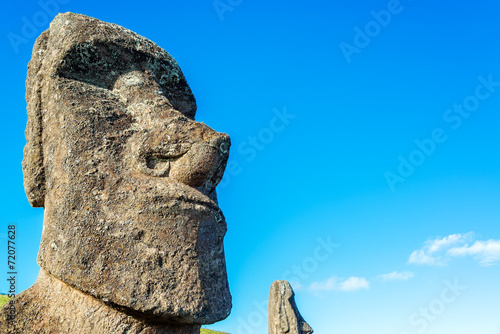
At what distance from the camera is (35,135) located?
3.97 metres

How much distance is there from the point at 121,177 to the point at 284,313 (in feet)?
33.3

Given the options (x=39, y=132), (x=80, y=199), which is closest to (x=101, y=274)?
(x=80, y=199)

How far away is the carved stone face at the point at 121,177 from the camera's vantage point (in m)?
3.26

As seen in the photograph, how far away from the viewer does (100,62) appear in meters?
4.05

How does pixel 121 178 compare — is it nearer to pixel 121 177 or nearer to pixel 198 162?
pixel 121 177

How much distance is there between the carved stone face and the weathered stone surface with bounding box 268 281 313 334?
369 inches

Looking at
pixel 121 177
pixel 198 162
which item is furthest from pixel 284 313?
pixel 121 177

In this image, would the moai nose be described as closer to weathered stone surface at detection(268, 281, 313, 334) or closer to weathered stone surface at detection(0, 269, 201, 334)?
weathered stone surface at detection(0, 269, 201, 334)

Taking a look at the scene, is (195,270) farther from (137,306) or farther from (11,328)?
(11,328)

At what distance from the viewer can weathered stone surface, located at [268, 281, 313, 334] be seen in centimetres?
1264

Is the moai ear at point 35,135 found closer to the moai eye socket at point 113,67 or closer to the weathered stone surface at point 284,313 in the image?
the moai eye socket at point 113,67

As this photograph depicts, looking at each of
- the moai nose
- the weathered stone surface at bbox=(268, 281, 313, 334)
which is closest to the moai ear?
the moai nose

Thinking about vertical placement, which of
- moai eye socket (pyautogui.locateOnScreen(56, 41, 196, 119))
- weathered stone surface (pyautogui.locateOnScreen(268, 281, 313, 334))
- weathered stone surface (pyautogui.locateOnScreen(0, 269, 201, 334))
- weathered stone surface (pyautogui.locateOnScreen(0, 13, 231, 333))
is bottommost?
weathered stone surface (pyautogui.locateOnScreen(0, 269, 201, 334))

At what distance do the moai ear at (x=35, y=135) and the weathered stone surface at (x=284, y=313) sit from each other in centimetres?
981
